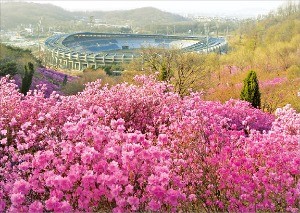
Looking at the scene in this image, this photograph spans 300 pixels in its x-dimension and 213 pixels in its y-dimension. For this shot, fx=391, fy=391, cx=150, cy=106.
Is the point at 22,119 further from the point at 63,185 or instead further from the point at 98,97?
the point at 63,185

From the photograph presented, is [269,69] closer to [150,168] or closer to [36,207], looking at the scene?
[150,168]

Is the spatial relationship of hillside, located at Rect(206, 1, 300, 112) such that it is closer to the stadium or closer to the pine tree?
the pine tree

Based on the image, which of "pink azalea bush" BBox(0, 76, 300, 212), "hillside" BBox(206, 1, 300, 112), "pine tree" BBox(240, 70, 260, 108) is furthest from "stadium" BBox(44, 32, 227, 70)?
"pink azalea bush" BBox(0, 76, 300, 212)

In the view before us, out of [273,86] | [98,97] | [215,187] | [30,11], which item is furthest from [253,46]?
[30,11]

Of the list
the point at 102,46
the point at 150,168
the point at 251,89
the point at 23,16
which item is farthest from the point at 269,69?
the point at 23,16

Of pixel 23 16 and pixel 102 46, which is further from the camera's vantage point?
pixel 23 16

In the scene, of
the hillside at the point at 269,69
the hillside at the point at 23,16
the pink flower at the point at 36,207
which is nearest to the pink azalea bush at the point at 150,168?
the pink flower at the point at 36,207
